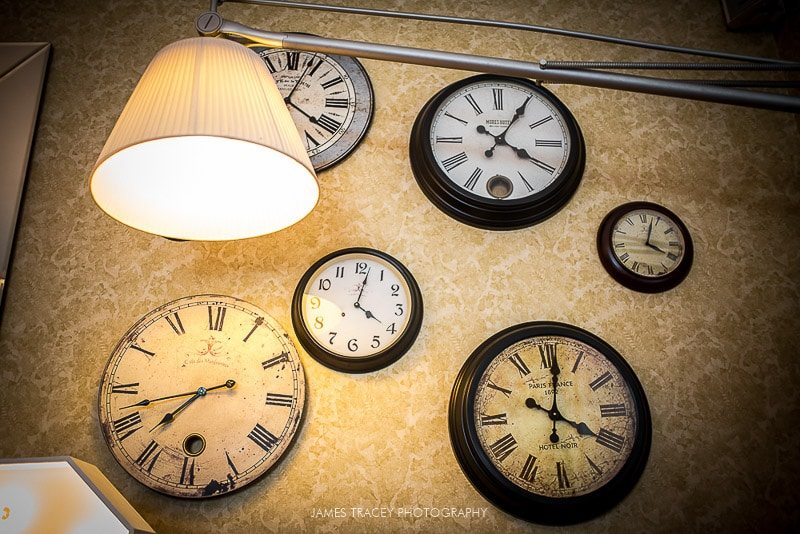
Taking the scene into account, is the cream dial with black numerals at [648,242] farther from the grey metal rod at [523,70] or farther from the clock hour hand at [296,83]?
the clock hour hand at [296,83]

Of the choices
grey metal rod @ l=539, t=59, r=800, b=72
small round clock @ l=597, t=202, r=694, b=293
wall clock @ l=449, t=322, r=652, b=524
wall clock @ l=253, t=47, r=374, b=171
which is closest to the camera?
grey metal rod @ l=539, t=59, r=800, b=72

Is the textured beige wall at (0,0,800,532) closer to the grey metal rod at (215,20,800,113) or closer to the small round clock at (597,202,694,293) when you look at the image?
the small round clock at (597,202,694,293)

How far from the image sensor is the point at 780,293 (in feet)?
6.57

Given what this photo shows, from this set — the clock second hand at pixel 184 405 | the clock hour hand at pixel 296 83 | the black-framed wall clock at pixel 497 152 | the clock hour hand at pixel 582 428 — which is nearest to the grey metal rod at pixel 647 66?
the black-framed wall clock at pixel 497 152

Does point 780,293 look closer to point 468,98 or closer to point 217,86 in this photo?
point 468,98

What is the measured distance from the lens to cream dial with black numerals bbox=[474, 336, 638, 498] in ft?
5.46

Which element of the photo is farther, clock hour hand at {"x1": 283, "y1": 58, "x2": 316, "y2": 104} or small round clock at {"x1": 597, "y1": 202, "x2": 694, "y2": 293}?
clock hour hand at {"x1": 283, "y1": 58, "x2": 316, "y2": 104}

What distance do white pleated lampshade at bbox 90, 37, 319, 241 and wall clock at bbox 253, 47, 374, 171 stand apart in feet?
2.52

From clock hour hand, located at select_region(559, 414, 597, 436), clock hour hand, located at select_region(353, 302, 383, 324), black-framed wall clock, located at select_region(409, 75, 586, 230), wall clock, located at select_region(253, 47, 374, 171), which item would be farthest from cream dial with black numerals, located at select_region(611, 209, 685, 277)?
wall clock, located at select_region(253, 47, 374, 171)

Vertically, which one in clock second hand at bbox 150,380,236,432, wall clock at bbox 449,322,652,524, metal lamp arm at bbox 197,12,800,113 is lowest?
clock second hand at bbox 150,380,236,432

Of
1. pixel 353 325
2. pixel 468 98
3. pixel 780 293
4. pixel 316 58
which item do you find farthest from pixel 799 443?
pixel 316 58

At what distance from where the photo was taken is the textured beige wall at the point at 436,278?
1.73 meters

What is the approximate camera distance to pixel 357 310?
6.05ft

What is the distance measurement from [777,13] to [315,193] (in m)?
2.41
